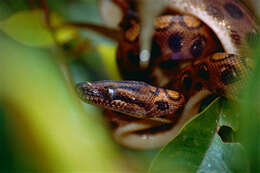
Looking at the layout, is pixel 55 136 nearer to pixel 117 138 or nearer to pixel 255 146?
pixel 255 146

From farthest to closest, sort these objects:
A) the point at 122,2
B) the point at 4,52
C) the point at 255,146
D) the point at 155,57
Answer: the point at 122,2 → the point at 155,57 → the point at 255,146 → the point at 4,52

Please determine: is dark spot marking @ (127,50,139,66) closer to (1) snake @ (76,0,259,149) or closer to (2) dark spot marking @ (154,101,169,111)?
(1) snake @ (76,0,259,149)

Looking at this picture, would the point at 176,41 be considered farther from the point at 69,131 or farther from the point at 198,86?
the point at 69,131

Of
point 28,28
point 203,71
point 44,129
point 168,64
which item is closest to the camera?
point 44,129

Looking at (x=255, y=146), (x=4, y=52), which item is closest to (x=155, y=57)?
(x=255, y=146)

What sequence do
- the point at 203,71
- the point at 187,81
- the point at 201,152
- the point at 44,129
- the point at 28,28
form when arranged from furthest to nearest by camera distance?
the point at 28,28 → the point at 187,81 → the point at 203,71 → the point at 201,152 → the point at 44,129

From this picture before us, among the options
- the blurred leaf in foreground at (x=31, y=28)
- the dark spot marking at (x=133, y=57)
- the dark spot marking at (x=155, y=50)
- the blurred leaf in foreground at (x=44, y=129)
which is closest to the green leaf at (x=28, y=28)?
the blurred leaf in foreground at (x=31, y=28)

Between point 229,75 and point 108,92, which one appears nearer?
point 229,75

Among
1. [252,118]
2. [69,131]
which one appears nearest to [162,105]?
[252,118]
